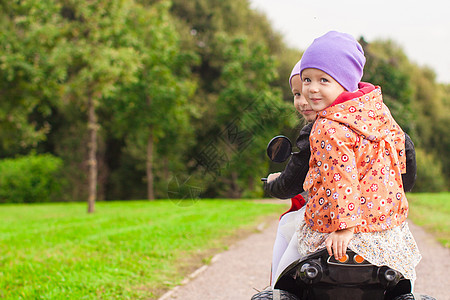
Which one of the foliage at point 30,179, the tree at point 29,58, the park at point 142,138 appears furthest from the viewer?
the foliage at point 30,179

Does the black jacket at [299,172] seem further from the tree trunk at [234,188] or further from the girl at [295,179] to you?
the tree trunk at [234,188]

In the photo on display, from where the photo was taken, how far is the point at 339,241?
6.42 feet

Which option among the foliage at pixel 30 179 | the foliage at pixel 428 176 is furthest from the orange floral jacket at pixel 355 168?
the foliage at pixel 428 176

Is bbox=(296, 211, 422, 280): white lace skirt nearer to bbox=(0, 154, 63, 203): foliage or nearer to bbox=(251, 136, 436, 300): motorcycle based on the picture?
bbox=(251, 136, 436, 300): motorcycle

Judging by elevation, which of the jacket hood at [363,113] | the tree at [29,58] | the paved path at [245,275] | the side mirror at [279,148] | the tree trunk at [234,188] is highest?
the tree at [29,58]

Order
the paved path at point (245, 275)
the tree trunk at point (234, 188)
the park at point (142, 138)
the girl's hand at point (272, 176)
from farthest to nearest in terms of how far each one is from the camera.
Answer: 1. the tree trunk at point (234, 188)
2. the paved path at point (245, 275)
3. the park at point (142, 138)
4. the girl's hand at point (272, 176)

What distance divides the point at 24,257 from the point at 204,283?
2.69 m

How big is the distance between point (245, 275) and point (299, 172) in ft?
12.8

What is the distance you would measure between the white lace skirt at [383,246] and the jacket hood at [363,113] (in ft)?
1.38

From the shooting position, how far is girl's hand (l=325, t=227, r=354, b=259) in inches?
76.7

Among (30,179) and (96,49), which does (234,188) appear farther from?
(96,49)

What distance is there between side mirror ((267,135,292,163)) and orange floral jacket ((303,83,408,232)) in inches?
8.5

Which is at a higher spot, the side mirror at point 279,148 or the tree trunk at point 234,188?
the side mirror at point 279,148

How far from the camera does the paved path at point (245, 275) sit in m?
4.98
